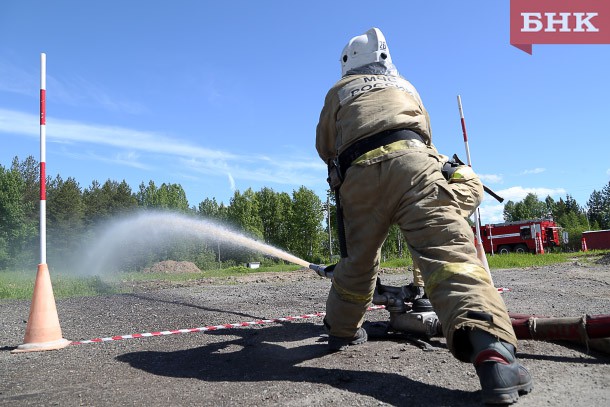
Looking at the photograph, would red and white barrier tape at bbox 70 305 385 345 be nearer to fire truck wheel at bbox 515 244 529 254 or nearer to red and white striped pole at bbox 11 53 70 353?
red and white striped pole at bbox 11 53 70 353

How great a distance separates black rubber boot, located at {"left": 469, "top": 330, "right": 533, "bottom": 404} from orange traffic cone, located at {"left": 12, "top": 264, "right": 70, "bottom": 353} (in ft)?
12.0

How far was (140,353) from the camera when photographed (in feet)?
12.2

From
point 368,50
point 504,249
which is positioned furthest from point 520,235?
point 368,50

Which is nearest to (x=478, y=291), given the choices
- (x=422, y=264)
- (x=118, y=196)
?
(x=422, y=264)

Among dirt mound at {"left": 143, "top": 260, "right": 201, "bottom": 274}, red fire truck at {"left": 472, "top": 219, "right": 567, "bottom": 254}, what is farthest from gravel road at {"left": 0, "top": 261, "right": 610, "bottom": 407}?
red fire truck at {"left": 472, "top": 219, "right": 567, "bottom": 254}

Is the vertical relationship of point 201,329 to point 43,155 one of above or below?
below

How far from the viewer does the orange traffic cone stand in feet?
13.4

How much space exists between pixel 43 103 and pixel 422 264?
430 centimetres

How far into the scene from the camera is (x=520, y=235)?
97.7 ft

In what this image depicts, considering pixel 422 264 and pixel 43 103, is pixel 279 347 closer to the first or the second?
pixel 422 264

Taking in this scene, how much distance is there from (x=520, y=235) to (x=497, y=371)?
101ft

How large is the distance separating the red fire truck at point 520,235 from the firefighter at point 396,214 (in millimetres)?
28429

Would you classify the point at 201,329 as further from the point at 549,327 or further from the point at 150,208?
the point at 150,208

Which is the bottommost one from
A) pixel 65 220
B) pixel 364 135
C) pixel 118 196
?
pixel 364 135
